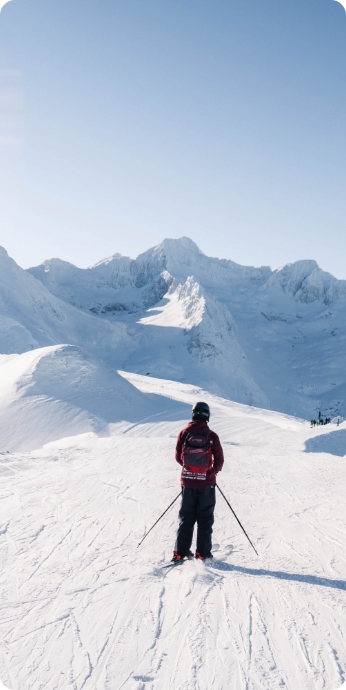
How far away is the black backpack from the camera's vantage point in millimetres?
5695

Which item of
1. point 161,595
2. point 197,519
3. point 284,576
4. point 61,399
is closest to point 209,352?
point 61,399

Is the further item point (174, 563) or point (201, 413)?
point (201, 413)

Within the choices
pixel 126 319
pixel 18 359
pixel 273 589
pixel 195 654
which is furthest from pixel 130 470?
pixel 126 319

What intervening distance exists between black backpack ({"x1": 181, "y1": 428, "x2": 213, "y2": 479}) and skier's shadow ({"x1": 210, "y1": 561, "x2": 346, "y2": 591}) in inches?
44.0

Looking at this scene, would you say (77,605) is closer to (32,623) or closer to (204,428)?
(32,623)

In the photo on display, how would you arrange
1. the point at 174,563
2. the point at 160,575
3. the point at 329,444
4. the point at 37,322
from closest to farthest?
the point at 160,575 < the point at 174,563 < the point at 329,444 < the point at 37,322

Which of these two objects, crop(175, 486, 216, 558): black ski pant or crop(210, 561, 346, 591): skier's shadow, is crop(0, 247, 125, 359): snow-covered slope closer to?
crop(175, 486, 216, 558): black ski pant

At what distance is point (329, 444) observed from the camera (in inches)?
809

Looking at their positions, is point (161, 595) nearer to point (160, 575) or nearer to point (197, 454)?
point (160, 575)

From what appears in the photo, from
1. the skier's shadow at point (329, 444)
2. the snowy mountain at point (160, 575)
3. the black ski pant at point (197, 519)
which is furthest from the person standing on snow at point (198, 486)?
the skier's shadow at point (329, 444)

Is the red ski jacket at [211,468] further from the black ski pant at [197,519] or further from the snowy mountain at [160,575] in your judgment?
the snowy mountain at [160,575]

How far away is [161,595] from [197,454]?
1.71 meters

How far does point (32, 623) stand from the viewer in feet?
13.5

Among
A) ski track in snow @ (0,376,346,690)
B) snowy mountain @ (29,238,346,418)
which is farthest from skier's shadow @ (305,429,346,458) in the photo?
snowy mountain @ (29,238,346,418)
